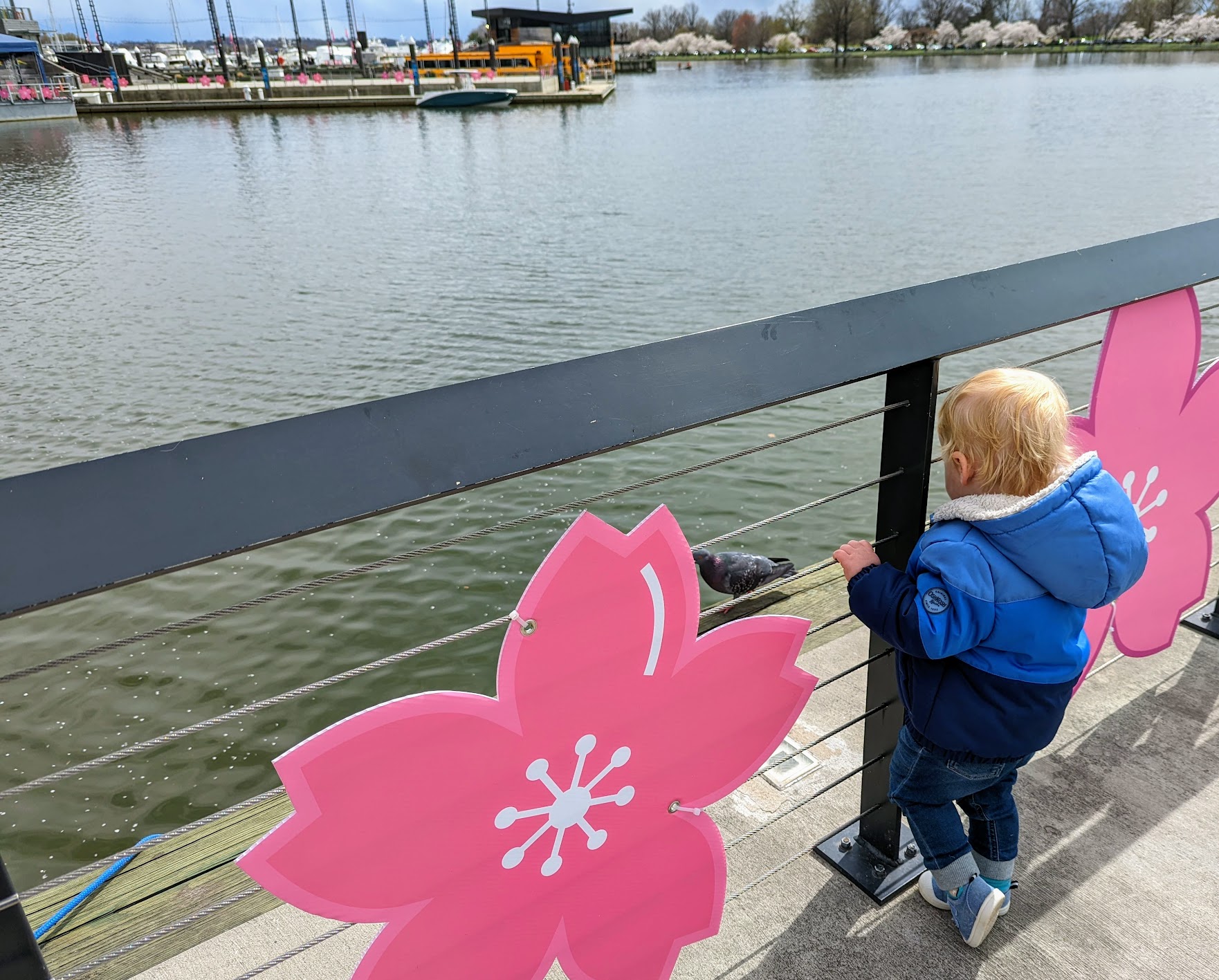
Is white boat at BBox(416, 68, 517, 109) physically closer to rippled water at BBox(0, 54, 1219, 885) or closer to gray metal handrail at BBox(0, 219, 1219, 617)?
rippled water at BBox(0, 54, 1219, 885)

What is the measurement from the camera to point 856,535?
7.58 meters

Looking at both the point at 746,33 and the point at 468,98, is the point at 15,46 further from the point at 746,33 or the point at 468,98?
the point at 746,33

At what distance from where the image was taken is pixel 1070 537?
4.81 feet

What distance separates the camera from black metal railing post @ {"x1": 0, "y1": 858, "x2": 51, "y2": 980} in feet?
3.05

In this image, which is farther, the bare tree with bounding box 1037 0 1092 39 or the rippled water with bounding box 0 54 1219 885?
the bare tree with bounding box 1037 0 1092 39

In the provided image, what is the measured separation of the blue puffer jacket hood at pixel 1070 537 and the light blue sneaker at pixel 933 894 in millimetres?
831

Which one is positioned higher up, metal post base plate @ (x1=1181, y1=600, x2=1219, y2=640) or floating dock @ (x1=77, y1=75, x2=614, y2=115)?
floating dock @ (x1=77, y1=75, x2=614, y2=115)

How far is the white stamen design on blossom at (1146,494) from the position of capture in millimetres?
2158

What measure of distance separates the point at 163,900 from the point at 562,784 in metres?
1.36

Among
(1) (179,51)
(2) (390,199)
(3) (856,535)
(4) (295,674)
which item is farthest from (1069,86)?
(1) (179,51)

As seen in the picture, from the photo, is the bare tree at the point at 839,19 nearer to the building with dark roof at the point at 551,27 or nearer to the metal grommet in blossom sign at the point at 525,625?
the building with dark roof at the point at 551,27

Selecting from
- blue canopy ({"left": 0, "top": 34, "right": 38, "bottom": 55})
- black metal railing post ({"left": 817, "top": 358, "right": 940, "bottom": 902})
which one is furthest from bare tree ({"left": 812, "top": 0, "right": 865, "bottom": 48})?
black metal railing post ({"left": 817, "top": 358, "right": 940, "bottom": 902})

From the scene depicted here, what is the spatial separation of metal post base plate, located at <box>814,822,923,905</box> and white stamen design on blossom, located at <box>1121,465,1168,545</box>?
37.4 inches

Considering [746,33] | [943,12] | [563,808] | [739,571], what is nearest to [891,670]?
[563,808]
